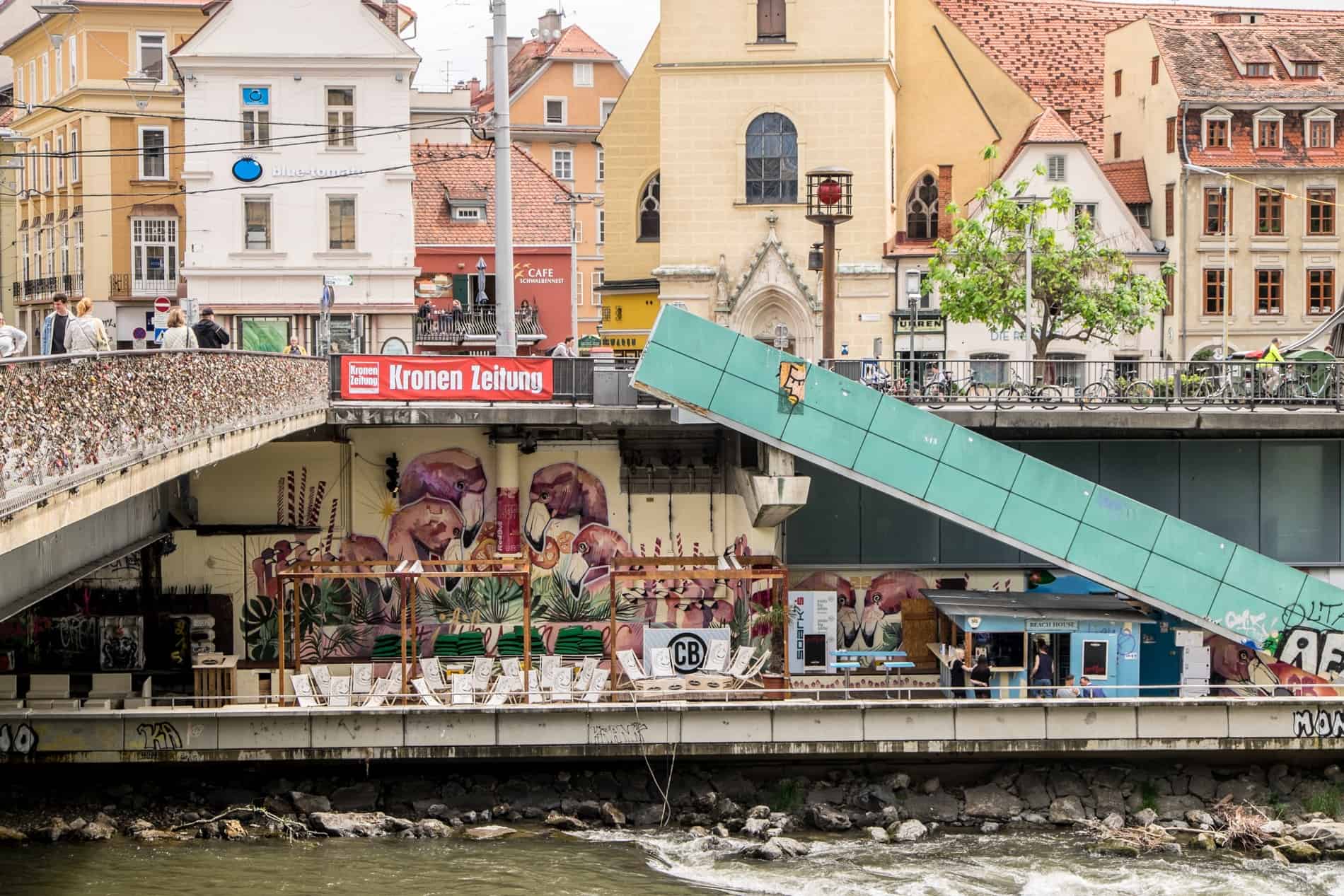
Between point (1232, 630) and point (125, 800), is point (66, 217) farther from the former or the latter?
point (1232, 630)

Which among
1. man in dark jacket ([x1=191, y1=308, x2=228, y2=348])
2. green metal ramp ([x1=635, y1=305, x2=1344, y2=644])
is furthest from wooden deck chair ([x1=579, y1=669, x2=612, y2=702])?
man in dark jacket ([x1=191, y1=308, x2=228, y2=348])

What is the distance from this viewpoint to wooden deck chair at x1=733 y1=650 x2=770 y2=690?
35344mm

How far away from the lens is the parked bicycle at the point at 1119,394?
3888cm

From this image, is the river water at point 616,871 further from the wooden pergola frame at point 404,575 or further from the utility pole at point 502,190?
the utility pole at point 502,190

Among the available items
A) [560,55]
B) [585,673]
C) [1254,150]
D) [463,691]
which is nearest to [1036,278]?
[1254,150]

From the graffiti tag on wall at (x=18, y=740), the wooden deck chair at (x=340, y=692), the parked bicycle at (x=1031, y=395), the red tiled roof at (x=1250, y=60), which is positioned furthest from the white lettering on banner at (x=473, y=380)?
the red tiled roof at (x=1250, y=60)

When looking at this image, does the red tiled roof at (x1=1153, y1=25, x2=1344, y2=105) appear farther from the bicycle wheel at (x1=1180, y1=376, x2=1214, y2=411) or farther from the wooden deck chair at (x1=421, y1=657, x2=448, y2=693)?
the wooden deck chair at (x1=421, y1=657, x2=448, y2=693)

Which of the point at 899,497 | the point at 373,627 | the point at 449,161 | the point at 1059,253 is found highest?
the point at 449,161

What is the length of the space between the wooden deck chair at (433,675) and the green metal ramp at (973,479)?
6.18 m

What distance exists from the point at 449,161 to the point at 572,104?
3668 cm

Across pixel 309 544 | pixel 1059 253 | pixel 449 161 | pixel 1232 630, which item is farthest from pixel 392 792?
pixel 449 161

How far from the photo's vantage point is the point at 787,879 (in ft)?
98.0

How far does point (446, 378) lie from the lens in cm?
3816

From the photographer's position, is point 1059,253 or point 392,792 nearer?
point 392,792
